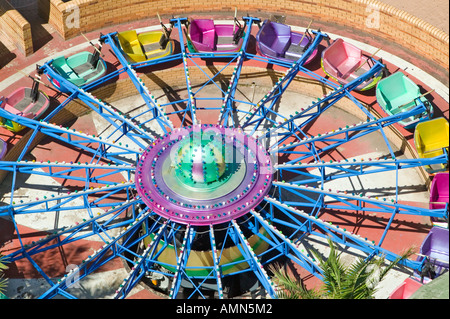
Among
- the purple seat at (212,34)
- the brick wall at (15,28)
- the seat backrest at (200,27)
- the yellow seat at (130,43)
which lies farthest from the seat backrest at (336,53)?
the brick wall at (15,28)

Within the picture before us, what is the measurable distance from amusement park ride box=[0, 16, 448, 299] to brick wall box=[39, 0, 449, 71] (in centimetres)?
361

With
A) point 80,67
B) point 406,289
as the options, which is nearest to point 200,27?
point 80,67

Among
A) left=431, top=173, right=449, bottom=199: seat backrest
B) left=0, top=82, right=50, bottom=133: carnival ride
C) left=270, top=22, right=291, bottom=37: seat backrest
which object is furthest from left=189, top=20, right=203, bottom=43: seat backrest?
left=431, top=173, right=449, bottom=199: seat backrest

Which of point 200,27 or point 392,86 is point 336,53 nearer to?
point 392,86

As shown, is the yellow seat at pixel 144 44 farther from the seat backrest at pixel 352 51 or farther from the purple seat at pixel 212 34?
the seat backrest at pixel 352 51

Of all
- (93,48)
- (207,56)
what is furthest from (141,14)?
(207,56)

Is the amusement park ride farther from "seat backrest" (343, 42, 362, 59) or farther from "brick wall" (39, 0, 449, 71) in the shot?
"brick wall" (39, 0, 449, 71)

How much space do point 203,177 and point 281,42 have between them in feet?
A: 52.2

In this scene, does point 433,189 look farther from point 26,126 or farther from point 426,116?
point 26,126

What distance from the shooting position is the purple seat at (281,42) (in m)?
53.3

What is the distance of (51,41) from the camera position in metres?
57.4

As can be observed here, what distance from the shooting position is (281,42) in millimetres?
54688

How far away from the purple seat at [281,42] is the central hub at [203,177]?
9895 mm

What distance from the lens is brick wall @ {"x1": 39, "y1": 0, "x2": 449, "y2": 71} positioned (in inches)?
2140
